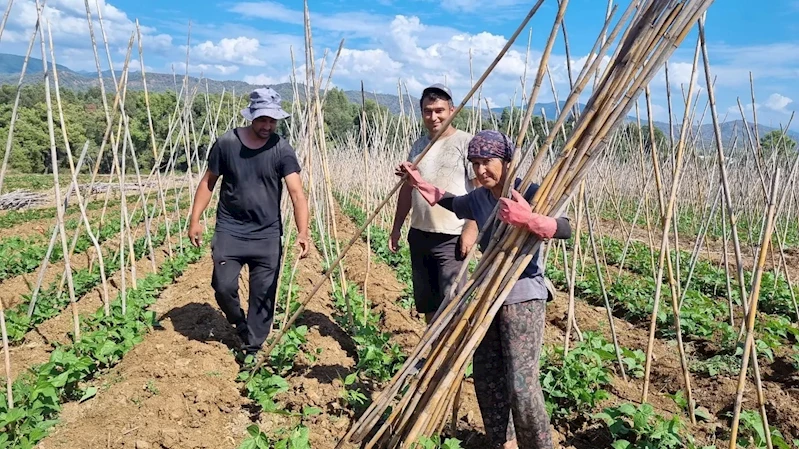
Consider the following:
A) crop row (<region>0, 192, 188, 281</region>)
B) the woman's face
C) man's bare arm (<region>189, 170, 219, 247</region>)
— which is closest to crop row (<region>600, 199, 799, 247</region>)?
man's bare arm (<region>189, 170, 219, 247</region>)

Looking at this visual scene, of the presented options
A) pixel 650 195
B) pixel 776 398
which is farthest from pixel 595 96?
pixel 650 195

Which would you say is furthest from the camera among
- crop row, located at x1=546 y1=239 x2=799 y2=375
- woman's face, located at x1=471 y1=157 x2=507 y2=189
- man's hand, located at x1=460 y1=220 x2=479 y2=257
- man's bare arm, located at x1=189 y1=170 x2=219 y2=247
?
crop row, located at x1=546 y1=239 x2=799 y2=375

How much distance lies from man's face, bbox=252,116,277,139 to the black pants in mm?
727

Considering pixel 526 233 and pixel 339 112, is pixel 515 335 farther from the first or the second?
pixel 339 112

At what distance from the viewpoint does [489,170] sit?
2336mm

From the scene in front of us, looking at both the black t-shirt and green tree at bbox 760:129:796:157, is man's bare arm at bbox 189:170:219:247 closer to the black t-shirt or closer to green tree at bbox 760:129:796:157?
the black t-shirt

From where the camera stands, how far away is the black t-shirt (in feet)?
12.1

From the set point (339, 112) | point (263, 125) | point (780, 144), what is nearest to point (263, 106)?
point (263, 125)

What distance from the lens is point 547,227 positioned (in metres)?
2.04

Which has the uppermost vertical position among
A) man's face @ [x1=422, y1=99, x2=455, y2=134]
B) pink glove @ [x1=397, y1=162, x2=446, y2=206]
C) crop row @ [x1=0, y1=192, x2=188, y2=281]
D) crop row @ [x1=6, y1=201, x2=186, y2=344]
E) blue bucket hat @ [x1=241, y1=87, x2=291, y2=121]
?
man's face @ [x1=422, y1=99, x2=455, y2=134]

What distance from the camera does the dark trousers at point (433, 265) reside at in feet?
11.3

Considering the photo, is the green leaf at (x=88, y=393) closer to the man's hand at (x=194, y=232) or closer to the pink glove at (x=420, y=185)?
the man's hand at (x=194, y=232)

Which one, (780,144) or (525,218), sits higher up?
(780,144)

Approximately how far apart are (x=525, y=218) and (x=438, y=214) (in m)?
1.42
